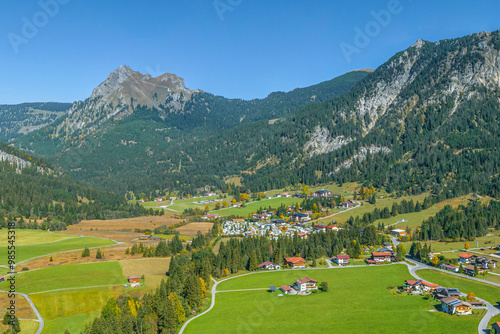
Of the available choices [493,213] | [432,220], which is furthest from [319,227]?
[493,213]

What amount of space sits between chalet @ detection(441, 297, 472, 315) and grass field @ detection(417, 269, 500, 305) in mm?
6718

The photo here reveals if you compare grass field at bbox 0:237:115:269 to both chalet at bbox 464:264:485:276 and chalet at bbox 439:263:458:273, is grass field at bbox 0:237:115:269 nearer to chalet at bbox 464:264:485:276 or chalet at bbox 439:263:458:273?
chalet at bbox 439:263:458:273

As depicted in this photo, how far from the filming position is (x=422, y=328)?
6331 cm

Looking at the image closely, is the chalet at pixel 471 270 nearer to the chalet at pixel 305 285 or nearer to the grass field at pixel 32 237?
the chalet at pixel 305 285

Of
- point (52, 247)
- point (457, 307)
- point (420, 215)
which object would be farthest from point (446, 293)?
point (52, 247)

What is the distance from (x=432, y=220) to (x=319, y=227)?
40.0 m

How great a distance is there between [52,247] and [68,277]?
40894 millimetres

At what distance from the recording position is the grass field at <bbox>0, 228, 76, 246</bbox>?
439ft

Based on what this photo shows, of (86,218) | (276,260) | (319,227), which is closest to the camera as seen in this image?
(276,260)

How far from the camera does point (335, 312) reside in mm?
72562

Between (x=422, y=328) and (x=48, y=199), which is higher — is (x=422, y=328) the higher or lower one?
the lower one

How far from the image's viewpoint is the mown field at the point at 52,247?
Answer: 115338mm

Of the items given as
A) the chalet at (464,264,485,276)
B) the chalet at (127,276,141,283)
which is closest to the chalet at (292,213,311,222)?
the chalet at (464,264,485,276)

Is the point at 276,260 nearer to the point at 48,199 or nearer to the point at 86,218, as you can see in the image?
the point at 86,218
